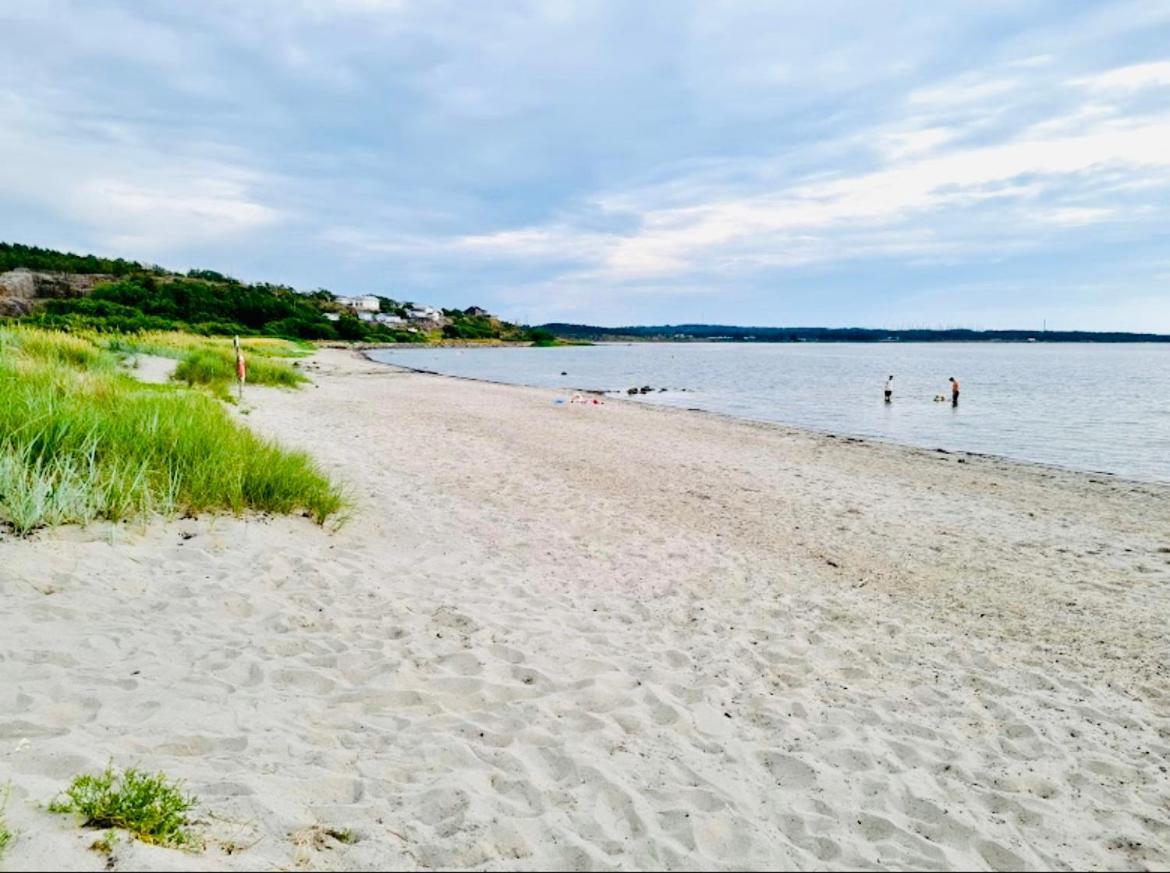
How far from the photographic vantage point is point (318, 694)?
405 centimetres

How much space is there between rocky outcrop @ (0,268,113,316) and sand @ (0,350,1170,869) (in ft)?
258

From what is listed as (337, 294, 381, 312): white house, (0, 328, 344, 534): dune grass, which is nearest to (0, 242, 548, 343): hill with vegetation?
(337, 294, 381, 312): white house

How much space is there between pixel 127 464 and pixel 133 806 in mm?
4595

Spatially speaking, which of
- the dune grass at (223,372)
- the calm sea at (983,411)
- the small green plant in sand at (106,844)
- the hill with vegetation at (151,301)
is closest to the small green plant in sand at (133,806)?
the small green plant in sand at (106,844)

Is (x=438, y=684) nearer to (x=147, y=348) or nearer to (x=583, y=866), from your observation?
(x=583, y=866)

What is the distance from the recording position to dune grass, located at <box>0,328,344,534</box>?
5.54 metres

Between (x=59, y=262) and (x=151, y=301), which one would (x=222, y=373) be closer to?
(x=151, y=301)

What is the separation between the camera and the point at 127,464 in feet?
20.6

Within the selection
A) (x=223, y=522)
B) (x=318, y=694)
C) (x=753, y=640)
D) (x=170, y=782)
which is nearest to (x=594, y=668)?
(x=753, y=640)

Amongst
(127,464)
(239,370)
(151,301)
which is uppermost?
(151,301)

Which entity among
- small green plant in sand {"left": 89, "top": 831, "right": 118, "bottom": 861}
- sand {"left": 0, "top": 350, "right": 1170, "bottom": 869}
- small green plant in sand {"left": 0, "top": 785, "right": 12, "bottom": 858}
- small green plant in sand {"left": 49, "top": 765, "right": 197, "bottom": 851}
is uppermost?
small green plant in sand {"left": 0, "top": 785, "right": 12, "bottom": 858}

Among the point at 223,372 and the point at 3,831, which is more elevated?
the point at 223,372

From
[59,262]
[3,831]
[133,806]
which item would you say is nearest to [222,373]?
[133,806]

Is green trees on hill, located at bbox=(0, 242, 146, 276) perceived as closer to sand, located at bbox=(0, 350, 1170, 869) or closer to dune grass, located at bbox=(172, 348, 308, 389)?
dune grass, located at bbox=(172, 348, 308, 389)
